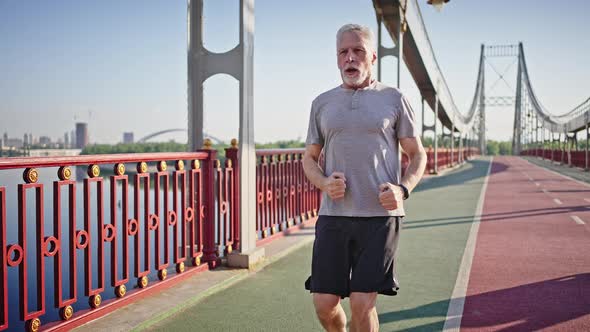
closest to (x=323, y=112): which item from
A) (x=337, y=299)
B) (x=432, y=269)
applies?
(x=337, y=299)

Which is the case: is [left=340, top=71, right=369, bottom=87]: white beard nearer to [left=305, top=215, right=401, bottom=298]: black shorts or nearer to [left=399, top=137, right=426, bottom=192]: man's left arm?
[left=399, top=137, right=426, bottom=192]: man's left arm

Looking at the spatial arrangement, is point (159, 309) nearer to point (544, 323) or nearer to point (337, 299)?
point (337, 299)

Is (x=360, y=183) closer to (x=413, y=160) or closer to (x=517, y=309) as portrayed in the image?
(x=413, y=160)

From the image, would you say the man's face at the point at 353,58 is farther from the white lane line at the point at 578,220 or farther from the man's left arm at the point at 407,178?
the white lane line at the point at 578,220

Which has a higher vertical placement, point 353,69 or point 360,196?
point 353,69

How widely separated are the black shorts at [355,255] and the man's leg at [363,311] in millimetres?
30

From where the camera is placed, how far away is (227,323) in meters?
4.04

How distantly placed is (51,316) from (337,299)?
387 cm

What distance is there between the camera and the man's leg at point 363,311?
2504mm

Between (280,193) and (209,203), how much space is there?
2.30 m

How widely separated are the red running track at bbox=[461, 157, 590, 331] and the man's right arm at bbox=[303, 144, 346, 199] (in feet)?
6.33

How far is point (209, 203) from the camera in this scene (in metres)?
5.54

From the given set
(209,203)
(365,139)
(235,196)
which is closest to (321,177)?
(365,139)

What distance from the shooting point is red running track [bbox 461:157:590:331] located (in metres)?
4.18
